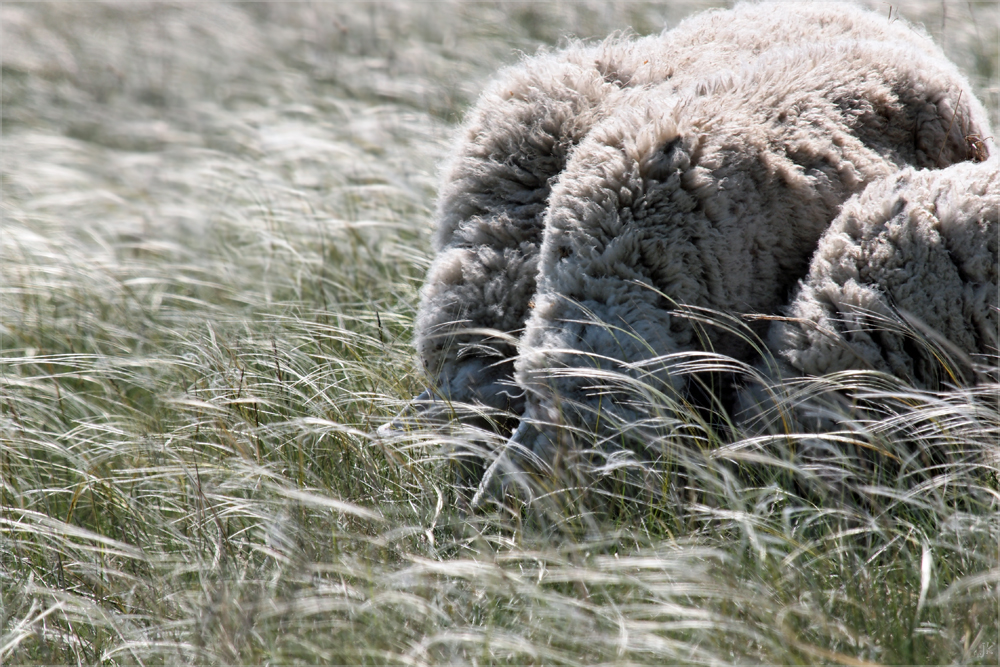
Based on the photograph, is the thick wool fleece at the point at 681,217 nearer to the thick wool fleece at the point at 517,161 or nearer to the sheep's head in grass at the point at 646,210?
the sheep's head in grass at the point at 646,210

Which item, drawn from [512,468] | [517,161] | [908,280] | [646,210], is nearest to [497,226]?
[517,161]

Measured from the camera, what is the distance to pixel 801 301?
6.48ft

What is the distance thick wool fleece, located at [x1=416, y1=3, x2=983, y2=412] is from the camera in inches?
89.9

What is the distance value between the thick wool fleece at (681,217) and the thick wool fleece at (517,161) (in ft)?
0.44

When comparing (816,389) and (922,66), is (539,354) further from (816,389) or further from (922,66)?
(922,66)

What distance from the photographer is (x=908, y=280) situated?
6.13 feet

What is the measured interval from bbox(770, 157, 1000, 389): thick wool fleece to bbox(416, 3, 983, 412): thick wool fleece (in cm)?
34

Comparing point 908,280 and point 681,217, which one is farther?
point 681,217

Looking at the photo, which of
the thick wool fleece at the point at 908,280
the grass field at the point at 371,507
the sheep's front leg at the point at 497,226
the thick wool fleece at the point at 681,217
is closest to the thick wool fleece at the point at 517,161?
the sheep's front leg at the point at 497,226

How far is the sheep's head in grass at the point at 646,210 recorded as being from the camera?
200 centimetres

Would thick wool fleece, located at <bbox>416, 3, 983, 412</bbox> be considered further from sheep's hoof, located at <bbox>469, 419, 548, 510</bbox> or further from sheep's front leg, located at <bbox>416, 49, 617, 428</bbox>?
sheep's hoof, located at <bbox>469, 419, 548, 510</bbox>

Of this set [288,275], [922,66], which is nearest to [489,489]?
[922,66]

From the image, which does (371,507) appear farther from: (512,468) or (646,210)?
(646,210)

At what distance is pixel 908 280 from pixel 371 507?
4.54ft
